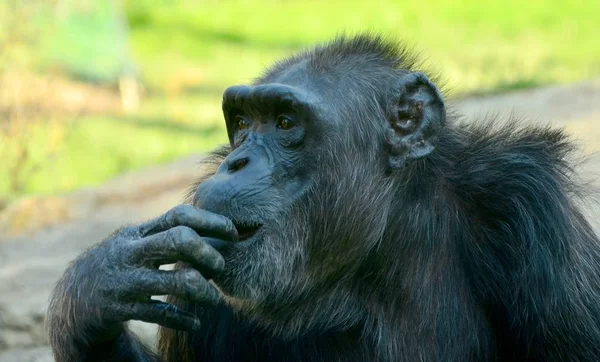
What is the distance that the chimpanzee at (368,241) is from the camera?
576cm

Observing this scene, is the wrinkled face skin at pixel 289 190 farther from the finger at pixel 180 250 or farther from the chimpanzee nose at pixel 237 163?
the finger at pixel 180 250

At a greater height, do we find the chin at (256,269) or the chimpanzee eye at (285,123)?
the chimpanzee eye at (285,123)

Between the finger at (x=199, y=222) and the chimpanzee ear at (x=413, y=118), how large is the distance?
3.79 ft

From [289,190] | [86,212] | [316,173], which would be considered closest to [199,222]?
[289,190]

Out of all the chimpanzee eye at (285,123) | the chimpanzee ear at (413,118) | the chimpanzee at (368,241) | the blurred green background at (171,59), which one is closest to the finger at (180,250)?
the chimpanzee at (368,241)

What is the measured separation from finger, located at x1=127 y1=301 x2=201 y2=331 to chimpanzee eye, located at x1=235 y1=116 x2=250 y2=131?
116cm

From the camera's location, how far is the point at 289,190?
587 centimetres

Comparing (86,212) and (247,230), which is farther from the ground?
(86,212)

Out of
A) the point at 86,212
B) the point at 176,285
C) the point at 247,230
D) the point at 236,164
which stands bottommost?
the point at 176,285

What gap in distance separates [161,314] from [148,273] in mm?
229

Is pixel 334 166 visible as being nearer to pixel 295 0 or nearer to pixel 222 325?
pixel 222 325

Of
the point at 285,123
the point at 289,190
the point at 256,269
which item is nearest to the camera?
the point at 256,269

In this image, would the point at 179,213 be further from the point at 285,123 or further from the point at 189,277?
the point at 285,123

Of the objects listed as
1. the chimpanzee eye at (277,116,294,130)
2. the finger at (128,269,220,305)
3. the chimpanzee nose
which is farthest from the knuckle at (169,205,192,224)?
the chimpanzee eye at (277,116,294,130)
